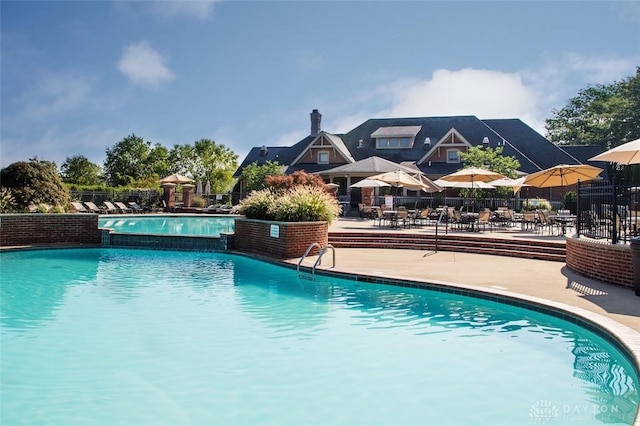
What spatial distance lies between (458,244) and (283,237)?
18.3ft

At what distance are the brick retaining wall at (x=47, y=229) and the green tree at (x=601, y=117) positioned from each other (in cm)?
4519

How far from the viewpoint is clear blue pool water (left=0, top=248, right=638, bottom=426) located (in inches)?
189

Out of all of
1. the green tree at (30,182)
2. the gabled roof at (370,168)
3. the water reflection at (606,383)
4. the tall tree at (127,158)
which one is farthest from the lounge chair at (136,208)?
the water reflection at (606,383)

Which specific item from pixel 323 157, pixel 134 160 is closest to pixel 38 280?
pixel 323 157

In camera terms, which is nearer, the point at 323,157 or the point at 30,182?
the point at 30,182

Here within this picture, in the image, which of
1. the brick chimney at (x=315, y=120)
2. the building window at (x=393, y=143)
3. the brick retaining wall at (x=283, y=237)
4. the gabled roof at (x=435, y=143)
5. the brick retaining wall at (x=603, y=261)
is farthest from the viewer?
the brick chimney at (x=315, y=120)

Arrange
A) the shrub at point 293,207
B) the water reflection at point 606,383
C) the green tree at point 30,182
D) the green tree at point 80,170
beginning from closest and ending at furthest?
the water reflection at point 606,383
the shrub at point 293,207
the green tree at point 30,182
the green tree at point 80,170

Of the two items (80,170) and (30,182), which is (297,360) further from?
(80,170)

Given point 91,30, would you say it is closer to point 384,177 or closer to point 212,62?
point 212,62

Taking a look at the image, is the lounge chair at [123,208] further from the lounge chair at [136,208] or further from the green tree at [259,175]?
the green tree at [259,175]

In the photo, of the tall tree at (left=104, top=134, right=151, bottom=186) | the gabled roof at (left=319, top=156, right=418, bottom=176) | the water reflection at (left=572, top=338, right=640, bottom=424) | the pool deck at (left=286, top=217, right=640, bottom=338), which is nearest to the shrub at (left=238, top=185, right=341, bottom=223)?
the pool deck at (left=286, top=217, right=640, bottom=338)

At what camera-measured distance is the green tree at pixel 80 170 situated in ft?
186

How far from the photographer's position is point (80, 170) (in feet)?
189

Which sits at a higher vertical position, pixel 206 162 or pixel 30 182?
pixel 206 162
